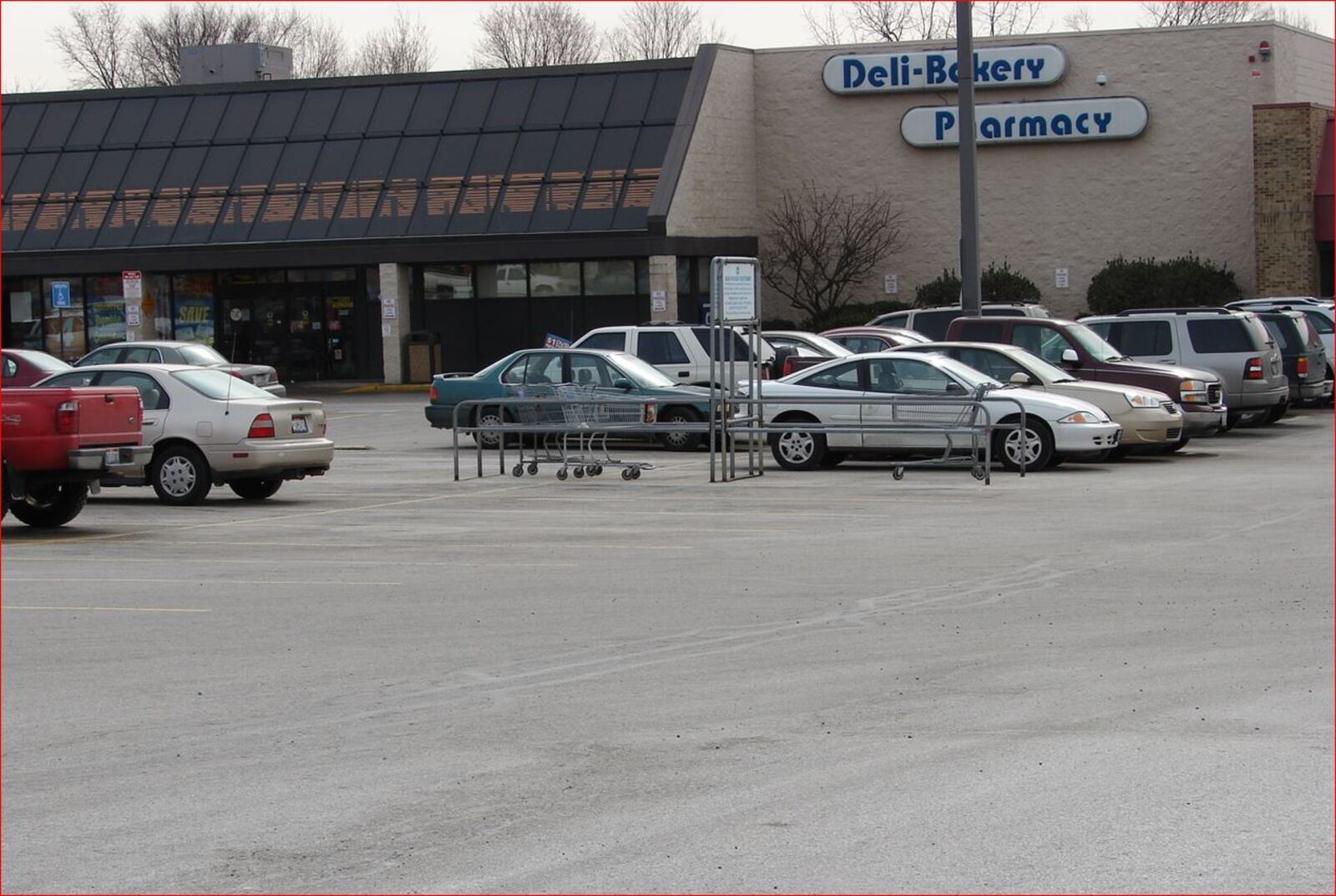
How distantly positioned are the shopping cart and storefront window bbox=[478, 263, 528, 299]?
67.3 ft

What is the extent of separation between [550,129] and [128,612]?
33981mm

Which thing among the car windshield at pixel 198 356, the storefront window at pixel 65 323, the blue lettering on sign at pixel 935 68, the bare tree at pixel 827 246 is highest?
the blue lettering on sign at pixel 935 68

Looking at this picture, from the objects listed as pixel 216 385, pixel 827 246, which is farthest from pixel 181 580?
pixel 827 246

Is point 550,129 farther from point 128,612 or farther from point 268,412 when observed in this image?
point 128,612

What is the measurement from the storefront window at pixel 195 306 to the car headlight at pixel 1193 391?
29.0 m

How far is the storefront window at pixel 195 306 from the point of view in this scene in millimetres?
46500

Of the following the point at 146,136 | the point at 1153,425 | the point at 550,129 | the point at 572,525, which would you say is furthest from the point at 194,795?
the point at 146,136

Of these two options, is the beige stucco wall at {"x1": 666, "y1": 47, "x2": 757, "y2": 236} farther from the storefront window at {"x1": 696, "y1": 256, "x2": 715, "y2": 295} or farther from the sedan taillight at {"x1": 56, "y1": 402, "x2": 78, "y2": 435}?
the sedan taillight at {"x1": 56, "y1": 402, "x2": 78, "y2": 435}

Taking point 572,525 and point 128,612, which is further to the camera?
point 572,525

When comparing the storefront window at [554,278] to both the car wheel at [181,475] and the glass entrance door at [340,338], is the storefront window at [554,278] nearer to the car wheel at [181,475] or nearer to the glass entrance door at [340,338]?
the glass entrance door at [340,338]

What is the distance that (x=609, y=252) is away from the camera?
42.2 meters

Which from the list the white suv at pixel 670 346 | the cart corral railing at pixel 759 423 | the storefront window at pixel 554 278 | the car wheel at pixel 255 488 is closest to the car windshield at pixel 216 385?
the car wheel at pixel 255 488

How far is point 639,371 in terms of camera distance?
2608 cm

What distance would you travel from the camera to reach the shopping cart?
22.0m
